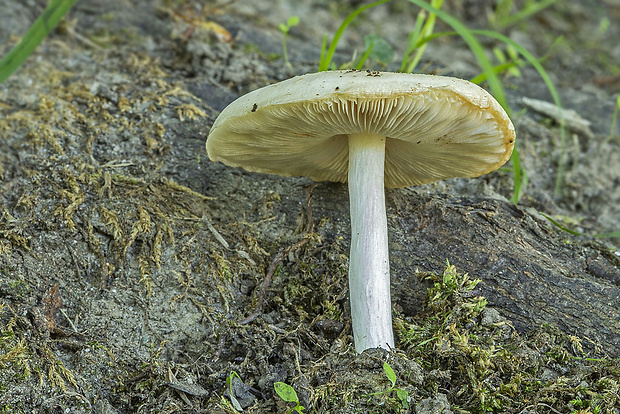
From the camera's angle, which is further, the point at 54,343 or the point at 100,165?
the point at 100,165

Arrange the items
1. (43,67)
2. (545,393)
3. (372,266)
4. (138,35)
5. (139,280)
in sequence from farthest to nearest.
→ (138,35), (43,67), (139,280), (372,266), (545,393)

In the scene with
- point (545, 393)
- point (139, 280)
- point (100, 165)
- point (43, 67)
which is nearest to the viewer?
point (545, 393)

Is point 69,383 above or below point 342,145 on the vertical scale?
below

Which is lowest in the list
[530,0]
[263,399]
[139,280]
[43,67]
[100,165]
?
[263,399]

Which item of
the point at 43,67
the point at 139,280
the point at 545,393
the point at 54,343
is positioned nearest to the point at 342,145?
the point at 139,280

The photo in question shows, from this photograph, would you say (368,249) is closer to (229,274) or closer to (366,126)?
(366,126)

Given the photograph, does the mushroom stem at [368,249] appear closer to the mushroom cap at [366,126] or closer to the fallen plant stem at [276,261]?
the mushroom cap at [366,126]

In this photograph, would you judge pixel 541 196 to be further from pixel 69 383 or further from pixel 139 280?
pixel 69 383

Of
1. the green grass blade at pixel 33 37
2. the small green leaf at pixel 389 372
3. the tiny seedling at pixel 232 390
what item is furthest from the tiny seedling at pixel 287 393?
the green grass blade at pixel 33 37
